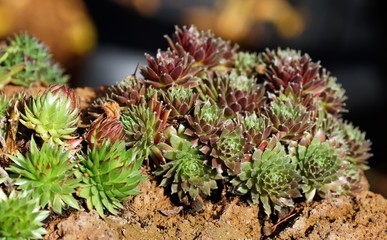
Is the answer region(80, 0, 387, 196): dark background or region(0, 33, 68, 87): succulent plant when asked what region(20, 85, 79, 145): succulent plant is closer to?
region(0, 33, 68, 87): succulent plant

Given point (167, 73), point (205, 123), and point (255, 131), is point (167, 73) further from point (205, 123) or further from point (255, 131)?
point (255, 131)

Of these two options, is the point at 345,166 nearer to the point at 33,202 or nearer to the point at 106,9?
the point at 33,202

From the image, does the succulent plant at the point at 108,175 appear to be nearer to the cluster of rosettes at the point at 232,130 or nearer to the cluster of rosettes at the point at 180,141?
the cluster of rosettes at the point at 180,141

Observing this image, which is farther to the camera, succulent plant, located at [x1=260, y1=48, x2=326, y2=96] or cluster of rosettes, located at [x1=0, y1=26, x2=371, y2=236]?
succulent plant, located at [x1=260, y1=48, x2=326, y2=96]

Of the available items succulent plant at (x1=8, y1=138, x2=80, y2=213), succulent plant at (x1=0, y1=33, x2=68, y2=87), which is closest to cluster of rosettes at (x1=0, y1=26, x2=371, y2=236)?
succulent plant at (x1=8, y1=138, x2=80, y2=213)

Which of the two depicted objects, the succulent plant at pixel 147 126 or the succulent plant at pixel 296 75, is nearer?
the succulent plant at pixel 147 126

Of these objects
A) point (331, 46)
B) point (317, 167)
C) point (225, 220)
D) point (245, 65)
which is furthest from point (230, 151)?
point (331, 46)

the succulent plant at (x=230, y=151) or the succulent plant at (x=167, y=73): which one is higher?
the succulent plant at (x=167, y=73)

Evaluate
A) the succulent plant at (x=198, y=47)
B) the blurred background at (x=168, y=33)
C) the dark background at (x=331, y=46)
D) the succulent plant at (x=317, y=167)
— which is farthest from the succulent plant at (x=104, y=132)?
the dark background at (x=331, y=46)
